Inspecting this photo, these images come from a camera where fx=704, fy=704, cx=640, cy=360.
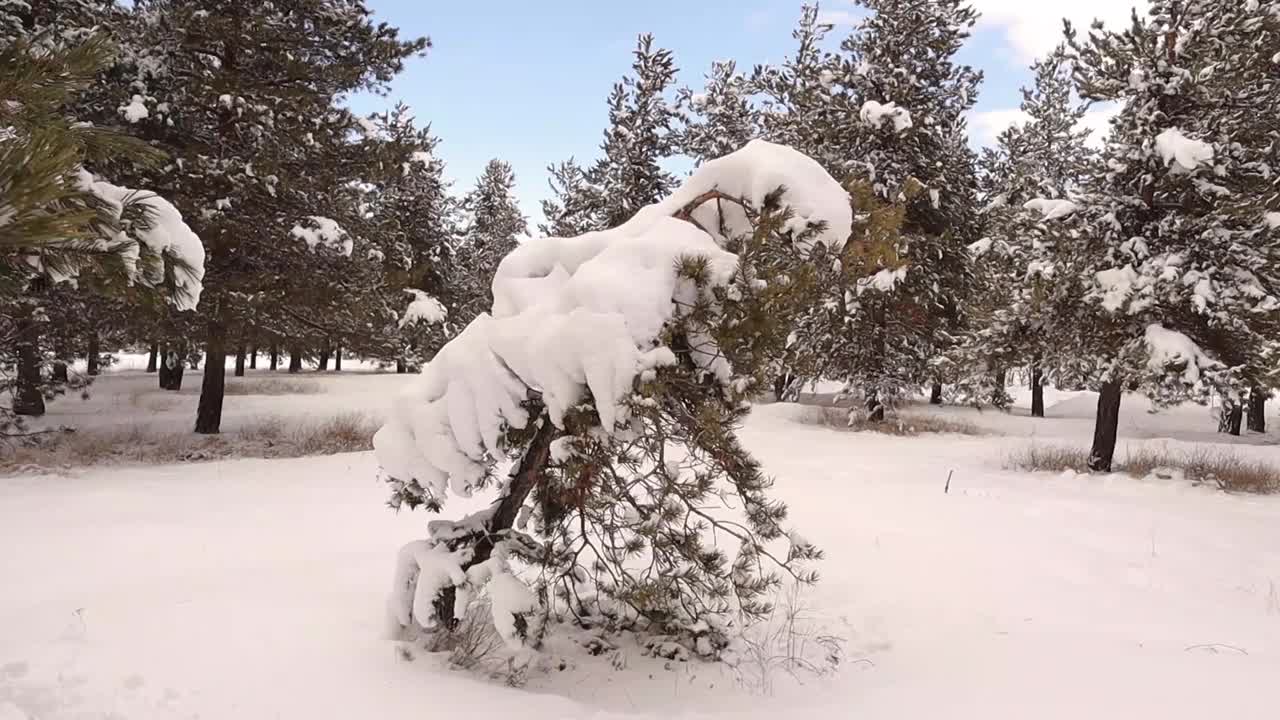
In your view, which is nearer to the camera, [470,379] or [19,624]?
[470,379]

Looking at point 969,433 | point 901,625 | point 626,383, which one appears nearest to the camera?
point 626,383

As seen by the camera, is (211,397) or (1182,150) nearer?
(1182,150)

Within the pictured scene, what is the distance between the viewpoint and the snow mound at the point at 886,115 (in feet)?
52.6

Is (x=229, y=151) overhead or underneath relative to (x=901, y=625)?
overhead

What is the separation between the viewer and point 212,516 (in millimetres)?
6969

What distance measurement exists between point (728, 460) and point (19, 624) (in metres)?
4.06

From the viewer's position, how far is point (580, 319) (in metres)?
3.29

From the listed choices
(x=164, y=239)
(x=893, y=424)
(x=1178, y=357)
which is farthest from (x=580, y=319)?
(x=893, y=424)

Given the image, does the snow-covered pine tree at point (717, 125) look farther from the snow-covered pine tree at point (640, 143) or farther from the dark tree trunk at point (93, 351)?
the dark tree trunk at point (93, 351)

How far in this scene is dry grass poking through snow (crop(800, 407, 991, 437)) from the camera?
16.3 meters

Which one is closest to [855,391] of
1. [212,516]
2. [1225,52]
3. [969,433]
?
[969,433]

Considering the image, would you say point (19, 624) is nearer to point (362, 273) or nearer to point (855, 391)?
point (362, 273)

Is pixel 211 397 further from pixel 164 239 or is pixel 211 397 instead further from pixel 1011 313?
pixel 1011 313

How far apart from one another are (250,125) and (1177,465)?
1582 centimetres
